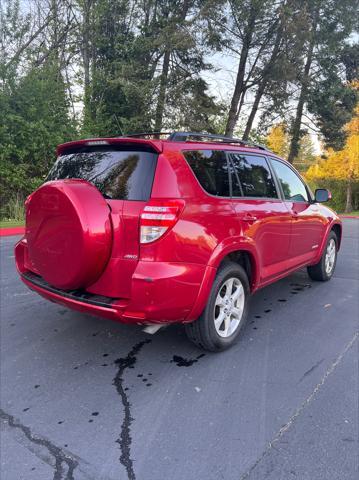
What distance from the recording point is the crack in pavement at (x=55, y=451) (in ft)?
6.33

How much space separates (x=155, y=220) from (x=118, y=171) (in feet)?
1.81

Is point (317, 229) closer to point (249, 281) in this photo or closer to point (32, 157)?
point (249, 281)

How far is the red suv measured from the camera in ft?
8.63

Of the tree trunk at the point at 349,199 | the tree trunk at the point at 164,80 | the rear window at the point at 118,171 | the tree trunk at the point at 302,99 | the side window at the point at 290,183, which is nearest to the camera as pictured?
the rear window at the point at 118,171

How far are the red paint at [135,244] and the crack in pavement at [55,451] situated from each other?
0.84 m

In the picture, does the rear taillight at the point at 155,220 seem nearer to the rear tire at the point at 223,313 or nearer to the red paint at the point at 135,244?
the red paint at the point at 135,244

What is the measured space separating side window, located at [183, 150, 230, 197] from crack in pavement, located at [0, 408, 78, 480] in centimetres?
202

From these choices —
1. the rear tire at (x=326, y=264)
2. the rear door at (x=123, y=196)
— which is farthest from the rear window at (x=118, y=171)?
the rear tire at (x=326, y=264)

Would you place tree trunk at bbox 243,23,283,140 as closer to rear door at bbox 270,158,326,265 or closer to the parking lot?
rear door at bbox 270,158,326,265

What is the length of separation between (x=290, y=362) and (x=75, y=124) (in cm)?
1617

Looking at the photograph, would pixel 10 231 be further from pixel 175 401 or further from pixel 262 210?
pixel 175 401

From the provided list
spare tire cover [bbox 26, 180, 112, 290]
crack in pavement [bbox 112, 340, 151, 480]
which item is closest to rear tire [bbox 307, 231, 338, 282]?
crack in pavement [bbox 112, 340, 151, 480]

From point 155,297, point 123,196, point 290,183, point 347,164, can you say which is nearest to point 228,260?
point 155,297

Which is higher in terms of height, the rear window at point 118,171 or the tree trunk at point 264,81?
the tree trunk at point 264,81
